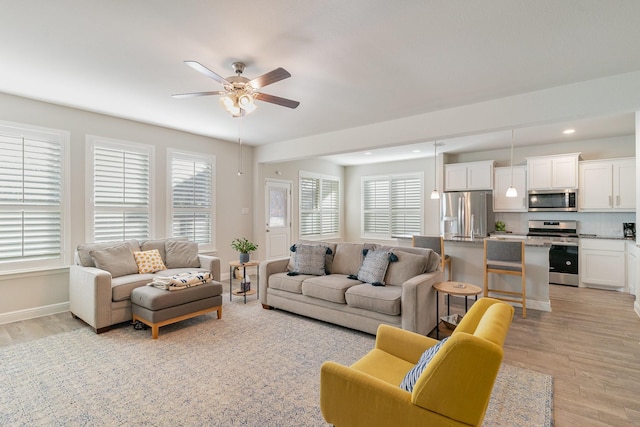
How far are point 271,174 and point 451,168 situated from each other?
3895mm

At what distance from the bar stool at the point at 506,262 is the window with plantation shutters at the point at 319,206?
426 centimetres

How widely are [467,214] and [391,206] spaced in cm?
214

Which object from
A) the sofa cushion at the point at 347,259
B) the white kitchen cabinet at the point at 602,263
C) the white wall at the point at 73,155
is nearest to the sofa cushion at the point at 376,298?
the sofa cushion at the point at 347,259

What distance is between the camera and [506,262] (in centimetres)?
415

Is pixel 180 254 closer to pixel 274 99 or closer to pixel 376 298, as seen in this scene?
pixel 274 99

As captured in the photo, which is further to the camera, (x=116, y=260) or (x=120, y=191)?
(x=120, y=191)

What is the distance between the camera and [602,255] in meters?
5.25

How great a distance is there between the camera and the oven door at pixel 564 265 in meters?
5.47

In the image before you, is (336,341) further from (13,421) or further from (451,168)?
(451,168)

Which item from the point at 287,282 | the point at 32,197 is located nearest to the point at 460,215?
the point at 287,282

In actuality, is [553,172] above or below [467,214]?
above

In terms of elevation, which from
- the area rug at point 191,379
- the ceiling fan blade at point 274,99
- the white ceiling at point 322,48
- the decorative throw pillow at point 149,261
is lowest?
the area rug at point 191,379

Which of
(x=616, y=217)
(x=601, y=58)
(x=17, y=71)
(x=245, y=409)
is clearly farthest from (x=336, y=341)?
(x=616, y=217)

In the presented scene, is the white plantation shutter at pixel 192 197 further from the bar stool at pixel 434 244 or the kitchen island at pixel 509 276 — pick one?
the kitchen island at pixel 509 276
